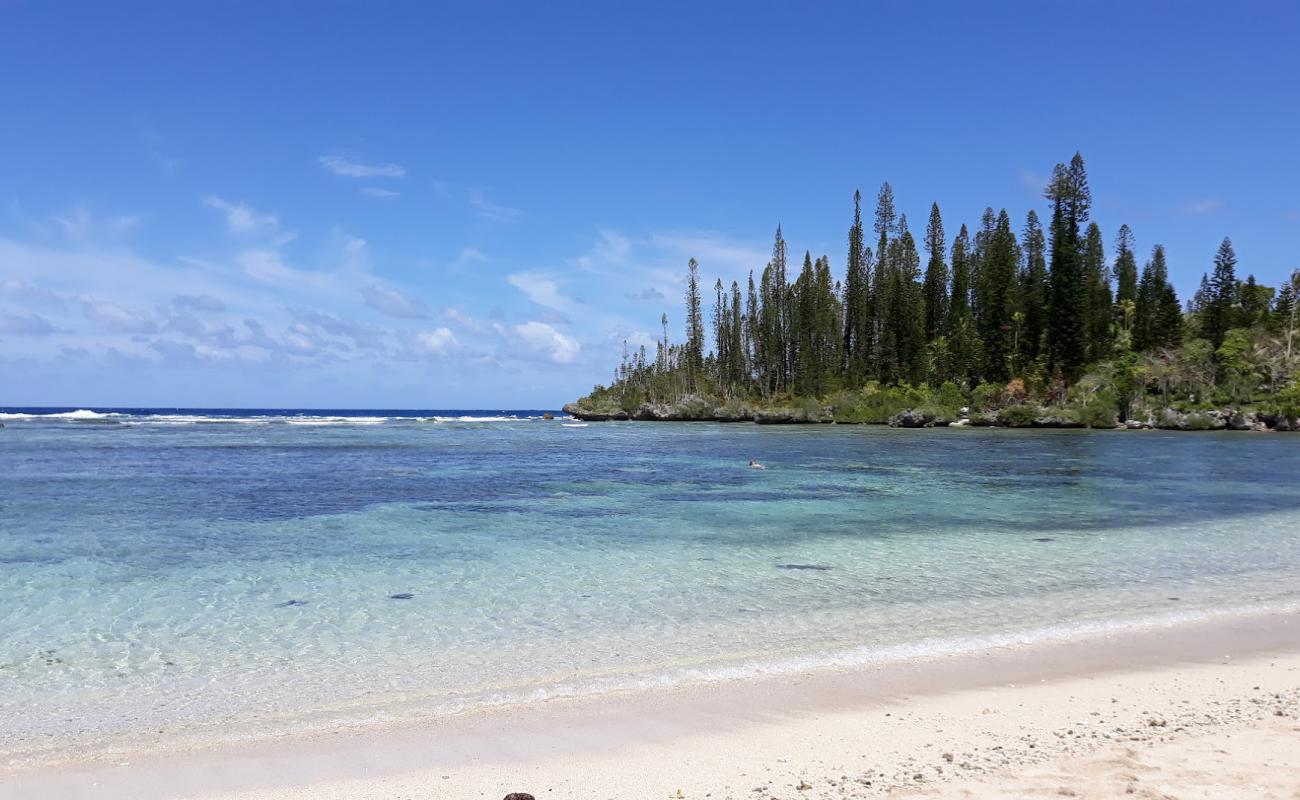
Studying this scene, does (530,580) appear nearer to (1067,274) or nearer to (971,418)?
(971,418)

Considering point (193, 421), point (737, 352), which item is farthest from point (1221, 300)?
point (193, 421)

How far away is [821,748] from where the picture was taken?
529 centimetres

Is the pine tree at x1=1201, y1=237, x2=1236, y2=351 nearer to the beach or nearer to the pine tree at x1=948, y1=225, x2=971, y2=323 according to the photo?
the pine tree at x1=948, y1=225, x2=971, y2=323

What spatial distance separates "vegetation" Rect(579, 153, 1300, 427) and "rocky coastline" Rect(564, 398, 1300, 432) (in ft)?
0.96

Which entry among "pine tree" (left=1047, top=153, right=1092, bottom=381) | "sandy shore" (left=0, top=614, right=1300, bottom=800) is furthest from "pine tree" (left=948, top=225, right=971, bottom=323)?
"sandy shore" (left=0, top=614, right=1300, bottom=800)

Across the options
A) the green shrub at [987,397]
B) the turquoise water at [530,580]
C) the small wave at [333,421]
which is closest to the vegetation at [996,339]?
the green shrub at [987,397]

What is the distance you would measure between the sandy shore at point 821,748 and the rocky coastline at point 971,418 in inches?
2767

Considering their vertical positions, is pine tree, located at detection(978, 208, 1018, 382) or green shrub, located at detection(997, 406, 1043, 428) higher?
pine tree, located at detection(978, 208, 1018, 382)

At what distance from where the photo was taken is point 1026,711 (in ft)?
19.8

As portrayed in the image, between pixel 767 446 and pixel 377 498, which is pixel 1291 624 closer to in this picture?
pixel 377 498

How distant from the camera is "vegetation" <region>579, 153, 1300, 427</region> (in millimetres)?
73938

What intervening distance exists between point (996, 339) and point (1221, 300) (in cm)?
2440

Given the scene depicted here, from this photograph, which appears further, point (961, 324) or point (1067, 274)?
point (961, 324)

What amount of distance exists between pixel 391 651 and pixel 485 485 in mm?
16983
